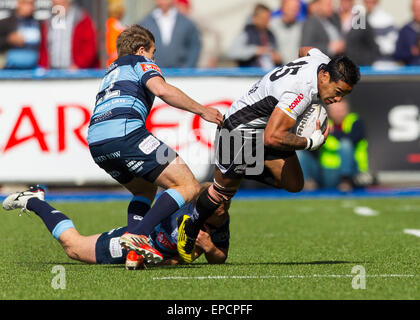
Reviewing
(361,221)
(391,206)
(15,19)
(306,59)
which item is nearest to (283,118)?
(306,59)

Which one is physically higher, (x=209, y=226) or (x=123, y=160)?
(x=123, y=160)

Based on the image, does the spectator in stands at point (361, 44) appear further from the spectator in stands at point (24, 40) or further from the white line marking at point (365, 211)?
the spectator in stands at point (24, 40)

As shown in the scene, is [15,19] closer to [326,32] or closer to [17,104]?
[17,104]

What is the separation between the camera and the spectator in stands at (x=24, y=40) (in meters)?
13.8

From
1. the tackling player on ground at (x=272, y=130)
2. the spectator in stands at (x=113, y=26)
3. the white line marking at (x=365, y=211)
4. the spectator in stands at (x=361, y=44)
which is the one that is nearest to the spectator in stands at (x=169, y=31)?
the spectator in stands at (x=113, y=26)

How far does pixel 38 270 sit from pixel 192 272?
1112 millimetres

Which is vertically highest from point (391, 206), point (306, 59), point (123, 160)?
point (306, 59)

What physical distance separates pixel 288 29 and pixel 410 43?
6.04 ft

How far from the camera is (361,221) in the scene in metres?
10.3

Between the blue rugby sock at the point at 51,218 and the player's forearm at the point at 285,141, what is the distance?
1.61m

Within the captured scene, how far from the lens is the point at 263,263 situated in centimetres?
718

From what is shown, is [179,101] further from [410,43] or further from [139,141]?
[410,43]

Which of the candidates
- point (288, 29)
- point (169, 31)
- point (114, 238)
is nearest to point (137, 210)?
point (114, 238)

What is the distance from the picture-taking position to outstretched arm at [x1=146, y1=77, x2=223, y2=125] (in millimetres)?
6547
